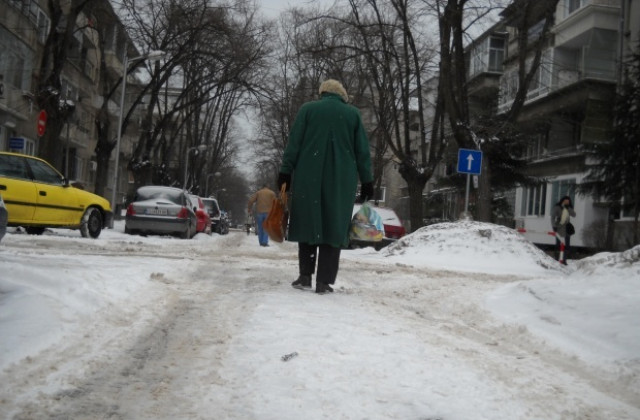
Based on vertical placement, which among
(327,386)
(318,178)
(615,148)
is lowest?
(327,386)

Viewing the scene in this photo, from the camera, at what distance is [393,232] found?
19.8m

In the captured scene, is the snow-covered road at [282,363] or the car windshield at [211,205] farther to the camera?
the car windshield at [211,205]

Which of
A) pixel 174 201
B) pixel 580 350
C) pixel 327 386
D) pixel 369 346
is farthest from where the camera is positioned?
pixel 174 201

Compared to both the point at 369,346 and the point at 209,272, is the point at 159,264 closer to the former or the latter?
the point at 209,272

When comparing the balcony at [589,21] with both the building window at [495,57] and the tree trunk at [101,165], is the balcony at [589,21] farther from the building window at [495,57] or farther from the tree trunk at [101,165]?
the tree trunk at [101,165]

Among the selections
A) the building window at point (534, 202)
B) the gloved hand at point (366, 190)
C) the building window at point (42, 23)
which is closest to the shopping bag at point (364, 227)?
the gloved hand at point (366, 190)

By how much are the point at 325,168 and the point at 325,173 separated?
0.05 metres

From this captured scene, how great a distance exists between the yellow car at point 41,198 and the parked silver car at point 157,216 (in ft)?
10.8

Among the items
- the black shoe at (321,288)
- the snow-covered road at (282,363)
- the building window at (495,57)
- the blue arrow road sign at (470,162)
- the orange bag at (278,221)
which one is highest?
the building window at (495,57)

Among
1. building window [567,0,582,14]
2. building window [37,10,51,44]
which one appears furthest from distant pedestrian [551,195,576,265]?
building window [37,10,51,44]

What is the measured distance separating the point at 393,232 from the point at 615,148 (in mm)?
8091

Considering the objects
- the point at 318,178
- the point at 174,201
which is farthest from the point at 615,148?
the point at 318,178

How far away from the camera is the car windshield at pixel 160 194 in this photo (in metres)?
19.0

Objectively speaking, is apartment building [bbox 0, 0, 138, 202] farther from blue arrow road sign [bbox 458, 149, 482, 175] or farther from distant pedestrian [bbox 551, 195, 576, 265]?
distant pedestrian [bbox 551, 195, 576, 265]
